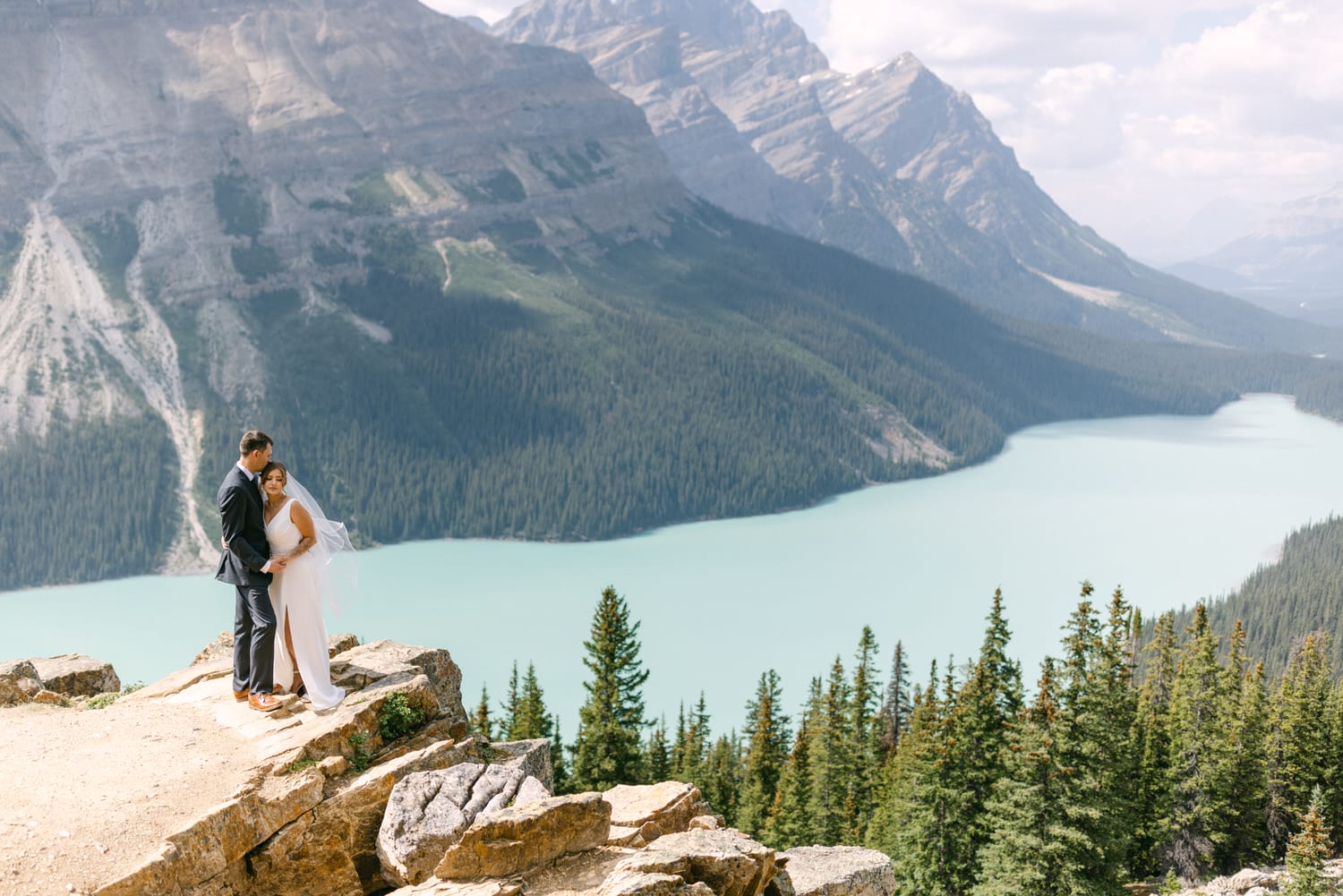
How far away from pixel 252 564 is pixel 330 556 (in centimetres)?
134

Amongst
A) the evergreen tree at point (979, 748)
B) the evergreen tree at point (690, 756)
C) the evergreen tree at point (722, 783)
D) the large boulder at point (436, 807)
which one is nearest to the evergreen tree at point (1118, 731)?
the evergreen tree at point (979, 748)

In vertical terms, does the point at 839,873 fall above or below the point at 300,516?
below

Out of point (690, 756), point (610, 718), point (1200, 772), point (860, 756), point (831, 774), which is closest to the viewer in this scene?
point (610, 718)

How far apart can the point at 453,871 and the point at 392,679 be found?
5.54m

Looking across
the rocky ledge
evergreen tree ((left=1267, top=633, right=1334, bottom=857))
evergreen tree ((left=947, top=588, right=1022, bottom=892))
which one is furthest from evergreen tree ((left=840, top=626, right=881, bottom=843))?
the rocky ledge

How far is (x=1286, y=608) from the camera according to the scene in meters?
114

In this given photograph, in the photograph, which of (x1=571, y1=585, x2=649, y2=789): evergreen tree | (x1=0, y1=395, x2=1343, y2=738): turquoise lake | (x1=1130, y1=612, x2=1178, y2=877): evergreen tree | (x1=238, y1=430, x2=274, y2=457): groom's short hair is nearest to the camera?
(x1=238, y1=430, x2=274, y2=457): groom's short hair

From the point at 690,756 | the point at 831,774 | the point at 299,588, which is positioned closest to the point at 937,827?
the point at 831,774

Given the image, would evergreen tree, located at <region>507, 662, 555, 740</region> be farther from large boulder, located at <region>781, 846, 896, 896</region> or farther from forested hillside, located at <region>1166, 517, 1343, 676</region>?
forested hillside, located at <region>1166, 517, 1343, 676</region>

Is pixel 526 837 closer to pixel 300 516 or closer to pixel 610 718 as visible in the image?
pixel 300 516

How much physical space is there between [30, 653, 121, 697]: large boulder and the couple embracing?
6302 mm

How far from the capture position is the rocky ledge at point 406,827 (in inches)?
544

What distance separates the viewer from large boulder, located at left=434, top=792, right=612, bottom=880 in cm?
1388

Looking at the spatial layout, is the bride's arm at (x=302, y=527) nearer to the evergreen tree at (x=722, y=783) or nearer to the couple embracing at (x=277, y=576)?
the couple embracing at (x=277, y=576)
